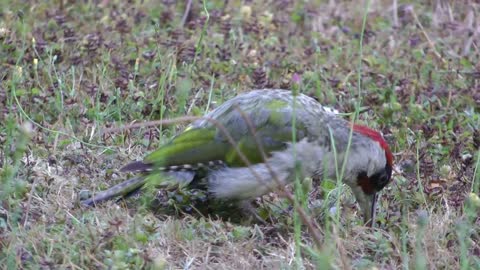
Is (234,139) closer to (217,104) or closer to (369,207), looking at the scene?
(369,207)

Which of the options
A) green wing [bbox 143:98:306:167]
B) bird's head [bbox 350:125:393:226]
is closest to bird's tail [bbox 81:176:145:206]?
green wing [bbox 143:98:306:167]

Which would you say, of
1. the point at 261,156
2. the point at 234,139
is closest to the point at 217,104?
the point at 234,139

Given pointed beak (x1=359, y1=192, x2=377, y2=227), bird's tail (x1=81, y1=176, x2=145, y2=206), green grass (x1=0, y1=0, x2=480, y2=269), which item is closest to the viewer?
green grass (x1=0, y1=0, x2=480, y2=269)

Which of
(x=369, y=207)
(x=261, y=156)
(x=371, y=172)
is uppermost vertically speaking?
(x=261, y=156)

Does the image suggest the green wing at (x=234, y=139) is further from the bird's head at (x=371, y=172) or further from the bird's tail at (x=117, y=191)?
the bird's head at (x=371, y=172)

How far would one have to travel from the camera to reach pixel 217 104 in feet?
21.6

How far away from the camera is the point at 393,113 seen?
263 inches

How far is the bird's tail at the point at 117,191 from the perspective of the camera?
5.17 metres

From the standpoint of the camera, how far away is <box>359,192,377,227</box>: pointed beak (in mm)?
5293

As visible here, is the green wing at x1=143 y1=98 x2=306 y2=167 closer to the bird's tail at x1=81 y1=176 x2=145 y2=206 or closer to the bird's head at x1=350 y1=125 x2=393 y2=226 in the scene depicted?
the bird's tail at x1=81 y1=176 x2=145 y2=206

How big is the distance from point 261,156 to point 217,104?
1463 millimetres

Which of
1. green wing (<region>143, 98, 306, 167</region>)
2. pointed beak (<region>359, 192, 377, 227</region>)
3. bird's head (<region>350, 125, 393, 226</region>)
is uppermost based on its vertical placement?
green wing (<region>143, 98, 306, 167</region>)

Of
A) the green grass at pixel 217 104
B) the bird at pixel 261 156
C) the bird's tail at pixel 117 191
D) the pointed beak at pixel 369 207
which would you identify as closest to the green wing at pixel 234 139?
the bird at pixel 261 156

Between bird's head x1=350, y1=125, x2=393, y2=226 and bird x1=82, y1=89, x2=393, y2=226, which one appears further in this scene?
bird's head x1=350, y1=125, x2=393, y2=226
